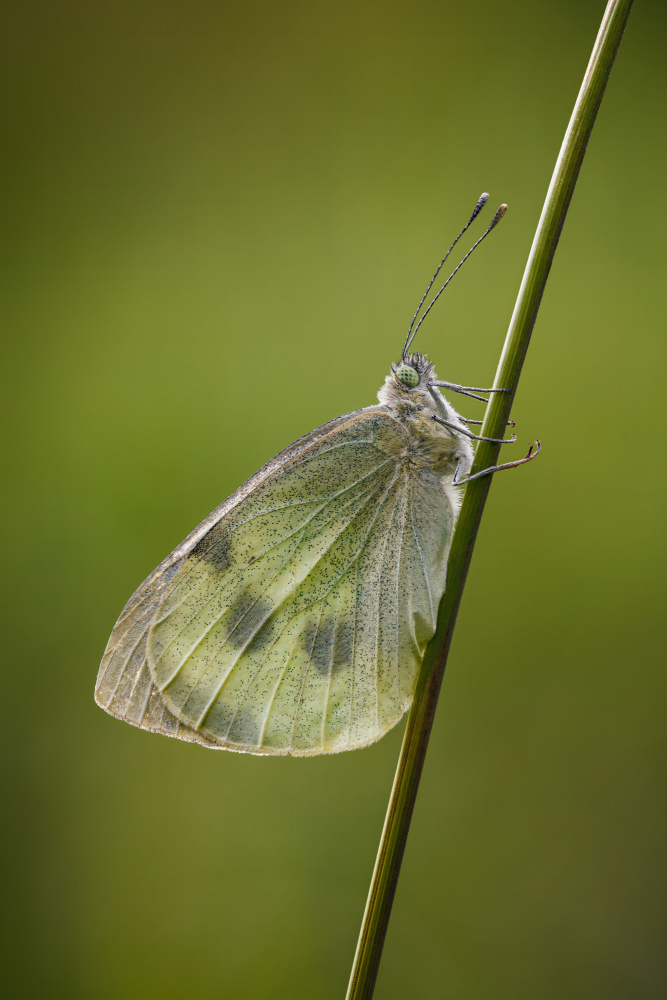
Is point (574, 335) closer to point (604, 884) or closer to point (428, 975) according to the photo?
point (604, 884)

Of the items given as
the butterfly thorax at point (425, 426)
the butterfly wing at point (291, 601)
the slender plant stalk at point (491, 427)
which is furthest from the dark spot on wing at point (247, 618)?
the slender plant stalk at point (491, 427)

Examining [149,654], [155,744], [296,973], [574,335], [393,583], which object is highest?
[574,335]

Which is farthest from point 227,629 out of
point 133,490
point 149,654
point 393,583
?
point 133,490

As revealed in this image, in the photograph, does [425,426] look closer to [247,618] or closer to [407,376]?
[407,376]

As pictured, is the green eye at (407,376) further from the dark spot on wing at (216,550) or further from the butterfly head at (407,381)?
the dark spot on wing at (216,550)

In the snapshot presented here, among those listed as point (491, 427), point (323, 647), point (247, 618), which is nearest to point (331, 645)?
point (323, 647)

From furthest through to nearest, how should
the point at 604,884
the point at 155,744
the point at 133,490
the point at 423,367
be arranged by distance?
the point at 133,490, the point at 155,744, the point at 604,884, the point at 423,367

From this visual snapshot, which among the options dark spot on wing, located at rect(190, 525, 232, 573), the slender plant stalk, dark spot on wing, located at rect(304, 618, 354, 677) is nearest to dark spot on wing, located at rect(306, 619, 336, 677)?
dark spot on wing, located at rect(304, 618, 354, 677)
